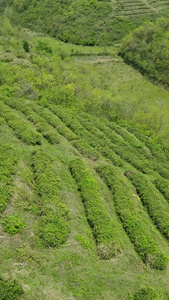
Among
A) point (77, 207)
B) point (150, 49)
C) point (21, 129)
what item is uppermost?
point (21, 129)

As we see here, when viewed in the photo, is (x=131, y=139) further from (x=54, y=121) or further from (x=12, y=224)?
(x=12, y=224)

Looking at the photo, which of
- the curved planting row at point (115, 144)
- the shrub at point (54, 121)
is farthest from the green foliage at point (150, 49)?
the shrub at point (54, 121)

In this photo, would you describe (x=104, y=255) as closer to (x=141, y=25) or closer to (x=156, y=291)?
(x=156, y=291)

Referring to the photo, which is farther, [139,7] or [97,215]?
[139,7]

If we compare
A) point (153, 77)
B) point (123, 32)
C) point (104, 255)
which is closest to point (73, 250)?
point (104, 255)

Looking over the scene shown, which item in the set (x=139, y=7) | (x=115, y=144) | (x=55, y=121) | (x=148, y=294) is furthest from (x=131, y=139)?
(x=139, y=7)

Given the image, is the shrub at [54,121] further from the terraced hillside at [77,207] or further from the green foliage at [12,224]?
the green foliage at [12,224]

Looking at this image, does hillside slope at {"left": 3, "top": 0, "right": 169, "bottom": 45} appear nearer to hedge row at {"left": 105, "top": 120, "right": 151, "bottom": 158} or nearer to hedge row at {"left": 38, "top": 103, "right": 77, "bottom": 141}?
hedge row at {"left": 105, "top": 120, "right": 151, "bottom": 158}
